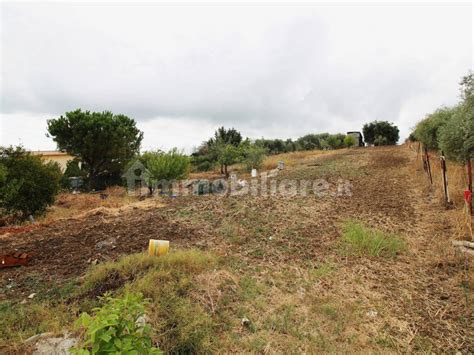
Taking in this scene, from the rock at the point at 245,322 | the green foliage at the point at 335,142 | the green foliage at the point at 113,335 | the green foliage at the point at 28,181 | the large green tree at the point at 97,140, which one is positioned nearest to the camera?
the green foliage at the point at 113,335

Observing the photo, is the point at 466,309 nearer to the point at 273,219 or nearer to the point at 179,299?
the point at 179,299

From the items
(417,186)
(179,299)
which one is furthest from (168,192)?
(417,186)

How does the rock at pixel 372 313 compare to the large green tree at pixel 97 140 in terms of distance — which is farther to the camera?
the large green tree at pixel 97 140

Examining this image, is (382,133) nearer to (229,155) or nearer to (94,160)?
(229,155)

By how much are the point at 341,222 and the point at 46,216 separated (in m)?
7.64

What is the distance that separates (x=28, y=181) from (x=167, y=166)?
3797 mm

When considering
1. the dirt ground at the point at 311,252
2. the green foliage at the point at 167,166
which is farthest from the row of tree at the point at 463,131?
the green foliage at the point at 167,166

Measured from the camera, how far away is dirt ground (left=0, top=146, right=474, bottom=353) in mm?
2430

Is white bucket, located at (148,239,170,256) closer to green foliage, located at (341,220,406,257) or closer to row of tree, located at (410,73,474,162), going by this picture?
green foliage, located at (341,220,406,257)

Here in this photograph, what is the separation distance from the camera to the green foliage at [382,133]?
3506 cm

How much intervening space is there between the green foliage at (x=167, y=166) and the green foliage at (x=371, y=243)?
21.6 ft

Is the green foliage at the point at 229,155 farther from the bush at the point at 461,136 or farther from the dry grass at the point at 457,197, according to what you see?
the bush at the point at 461,136

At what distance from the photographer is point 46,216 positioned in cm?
739

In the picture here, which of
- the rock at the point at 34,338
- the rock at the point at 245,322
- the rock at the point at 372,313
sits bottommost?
the rock at the point at 372,313
